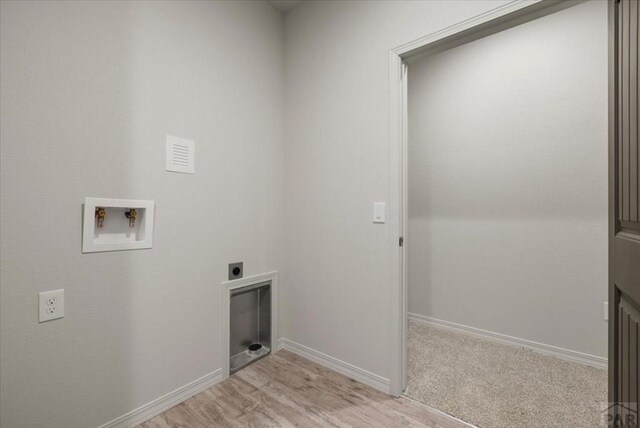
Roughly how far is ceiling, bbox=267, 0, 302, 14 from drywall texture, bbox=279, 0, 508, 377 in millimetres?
33

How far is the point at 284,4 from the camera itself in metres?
2.16

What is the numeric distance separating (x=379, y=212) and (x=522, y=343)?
1.76m

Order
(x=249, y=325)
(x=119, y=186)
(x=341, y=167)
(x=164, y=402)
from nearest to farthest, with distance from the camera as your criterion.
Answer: (x=119, y=186) → (x=164, y=402) → (x=341, y=167) → (x=249, y=325)

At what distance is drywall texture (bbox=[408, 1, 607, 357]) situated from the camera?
2.03 metres

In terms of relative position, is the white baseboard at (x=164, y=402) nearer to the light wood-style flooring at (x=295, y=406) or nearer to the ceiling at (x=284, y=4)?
the light wood-style flooring at (x=295, y=406)

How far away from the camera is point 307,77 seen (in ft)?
6.98

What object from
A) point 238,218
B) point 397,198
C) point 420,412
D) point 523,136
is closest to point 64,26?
point 238,218

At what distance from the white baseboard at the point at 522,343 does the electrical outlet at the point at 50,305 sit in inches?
109

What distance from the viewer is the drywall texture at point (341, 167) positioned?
173 cm

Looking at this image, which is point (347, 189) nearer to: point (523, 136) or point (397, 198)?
point (397, 198)

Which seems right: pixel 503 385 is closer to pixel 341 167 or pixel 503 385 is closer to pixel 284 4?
pixel 341 167

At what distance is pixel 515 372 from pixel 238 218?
218 centimetres

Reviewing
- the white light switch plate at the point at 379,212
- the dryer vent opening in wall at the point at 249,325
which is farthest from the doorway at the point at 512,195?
the dryer vent opening in wall at the point at 249,325

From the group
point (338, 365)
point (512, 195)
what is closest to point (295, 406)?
point (338, 365)
